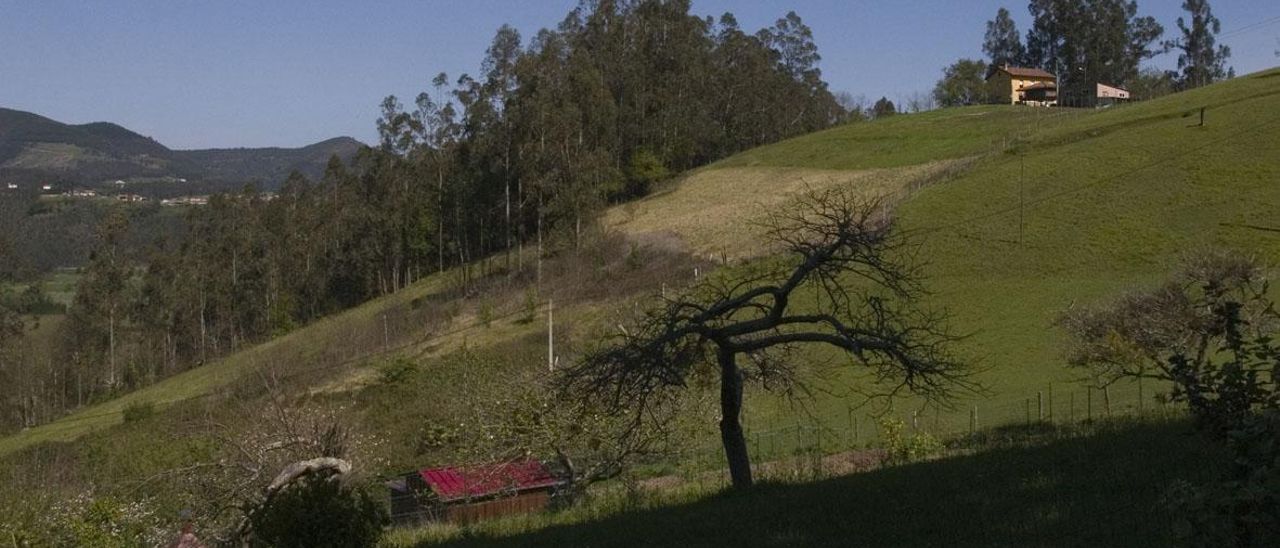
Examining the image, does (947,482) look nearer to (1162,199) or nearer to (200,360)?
(1162,199)

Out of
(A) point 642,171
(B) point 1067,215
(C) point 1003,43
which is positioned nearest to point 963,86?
(C) point 1003,43

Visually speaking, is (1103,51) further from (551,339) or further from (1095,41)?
(551,339)

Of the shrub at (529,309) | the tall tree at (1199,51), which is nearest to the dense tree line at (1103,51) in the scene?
the tall tree at (1199,51)

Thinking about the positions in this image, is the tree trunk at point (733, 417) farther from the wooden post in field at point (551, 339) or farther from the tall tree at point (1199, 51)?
the tall tree at point (1199, 51)

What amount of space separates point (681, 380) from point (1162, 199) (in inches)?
1566

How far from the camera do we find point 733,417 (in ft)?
45.1

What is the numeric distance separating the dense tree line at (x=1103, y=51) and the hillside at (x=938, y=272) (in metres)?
31.5

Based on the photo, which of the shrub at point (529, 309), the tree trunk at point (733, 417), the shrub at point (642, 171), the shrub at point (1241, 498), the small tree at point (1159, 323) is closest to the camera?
the shrub at point (1241, 498)

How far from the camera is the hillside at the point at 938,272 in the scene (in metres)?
31.9

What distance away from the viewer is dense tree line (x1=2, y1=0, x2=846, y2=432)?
5934 cm

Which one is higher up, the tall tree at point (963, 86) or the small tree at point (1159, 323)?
the tall tree at point (963, 86)

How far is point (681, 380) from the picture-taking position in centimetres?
1287

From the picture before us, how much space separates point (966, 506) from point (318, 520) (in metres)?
6.09

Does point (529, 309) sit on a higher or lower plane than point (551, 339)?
higher
